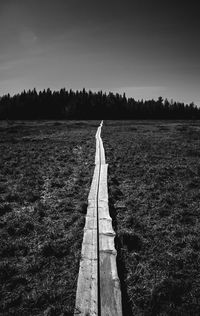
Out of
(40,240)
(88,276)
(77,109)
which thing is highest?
(77,109)

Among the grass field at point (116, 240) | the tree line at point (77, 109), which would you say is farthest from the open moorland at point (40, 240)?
the tree line at point (77, 109)

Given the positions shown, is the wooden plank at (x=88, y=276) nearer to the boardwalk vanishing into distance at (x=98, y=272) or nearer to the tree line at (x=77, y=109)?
the boardwalk vanishing into distance at (x=98, y=272)

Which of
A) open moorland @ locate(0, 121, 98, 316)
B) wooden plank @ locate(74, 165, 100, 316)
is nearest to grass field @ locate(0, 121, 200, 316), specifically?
open moorland @ locate(0, 121, 98, 316)

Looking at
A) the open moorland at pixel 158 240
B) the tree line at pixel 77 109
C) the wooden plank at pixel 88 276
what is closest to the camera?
the wooden plank at pixel 88 276

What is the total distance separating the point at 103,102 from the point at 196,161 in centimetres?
11700

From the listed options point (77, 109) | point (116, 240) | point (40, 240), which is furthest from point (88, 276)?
point (77, 109)

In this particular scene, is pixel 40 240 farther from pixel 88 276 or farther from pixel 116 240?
pixel 88 276

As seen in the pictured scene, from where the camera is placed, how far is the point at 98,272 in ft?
12.0

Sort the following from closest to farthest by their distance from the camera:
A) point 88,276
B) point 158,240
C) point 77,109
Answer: point 88,276, point 158,240, point 77,109

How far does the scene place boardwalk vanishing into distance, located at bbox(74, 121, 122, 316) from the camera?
3.02 metres

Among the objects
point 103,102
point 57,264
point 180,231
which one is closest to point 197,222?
point 180,231

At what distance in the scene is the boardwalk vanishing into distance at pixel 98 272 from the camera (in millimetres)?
3020

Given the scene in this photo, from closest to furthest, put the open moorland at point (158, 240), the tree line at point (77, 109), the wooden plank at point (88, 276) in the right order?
the wooden plank at point (88, 276) → the open moorland at point (158, 240) → the tree line at point (77, 109)

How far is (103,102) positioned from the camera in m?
126
